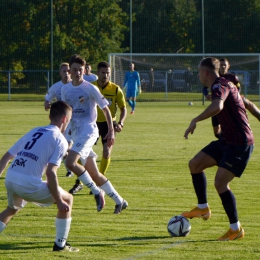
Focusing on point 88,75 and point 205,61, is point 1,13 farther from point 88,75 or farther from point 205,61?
point 205,61

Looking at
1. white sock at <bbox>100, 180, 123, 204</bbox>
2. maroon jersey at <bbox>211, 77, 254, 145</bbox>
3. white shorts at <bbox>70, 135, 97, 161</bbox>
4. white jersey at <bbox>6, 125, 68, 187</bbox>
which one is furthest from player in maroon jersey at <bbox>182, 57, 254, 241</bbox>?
white shorts at <bbox>70, 135, 97, 161</bbox>

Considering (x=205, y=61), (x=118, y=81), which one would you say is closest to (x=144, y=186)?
(x=205, y=61)

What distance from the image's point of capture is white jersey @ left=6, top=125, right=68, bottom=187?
19.4 feet

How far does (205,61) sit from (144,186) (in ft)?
13.0

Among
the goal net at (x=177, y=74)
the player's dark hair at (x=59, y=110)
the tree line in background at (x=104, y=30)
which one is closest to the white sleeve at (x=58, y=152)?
the player's dark hair at (x=59, y=110)

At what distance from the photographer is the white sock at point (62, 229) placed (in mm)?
6133

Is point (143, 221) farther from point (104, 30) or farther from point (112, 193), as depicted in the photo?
point (104, 30)

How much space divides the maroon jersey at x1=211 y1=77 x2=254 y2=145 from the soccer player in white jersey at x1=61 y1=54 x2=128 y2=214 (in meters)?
1.96

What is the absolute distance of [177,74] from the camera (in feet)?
125

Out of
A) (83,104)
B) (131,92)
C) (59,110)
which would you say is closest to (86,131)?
(83,104)

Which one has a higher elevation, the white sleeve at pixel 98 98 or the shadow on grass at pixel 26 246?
the white sleeve at pixel 98 98

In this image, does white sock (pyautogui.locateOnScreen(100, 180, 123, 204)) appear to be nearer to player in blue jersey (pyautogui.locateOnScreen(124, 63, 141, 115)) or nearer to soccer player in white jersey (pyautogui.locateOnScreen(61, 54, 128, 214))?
soccer player in white jersey (pyautogui.locateOnScreen(61, 54, 128, 214))

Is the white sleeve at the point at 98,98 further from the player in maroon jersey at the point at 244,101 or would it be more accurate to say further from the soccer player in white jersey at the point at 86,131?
the player in maroon jersey at the point at 244,101

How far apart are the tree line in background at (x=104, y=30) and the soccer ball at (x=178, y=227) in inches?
1385
